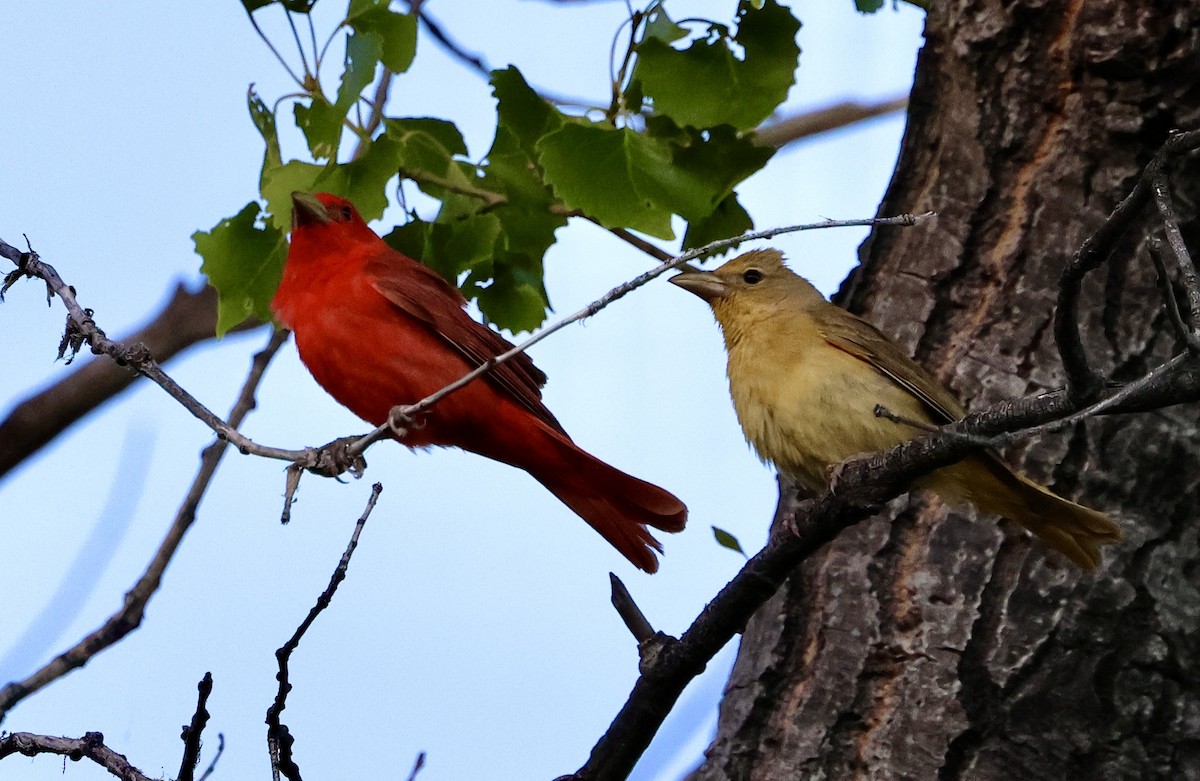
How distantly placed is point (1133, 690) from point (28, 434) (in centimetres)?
446

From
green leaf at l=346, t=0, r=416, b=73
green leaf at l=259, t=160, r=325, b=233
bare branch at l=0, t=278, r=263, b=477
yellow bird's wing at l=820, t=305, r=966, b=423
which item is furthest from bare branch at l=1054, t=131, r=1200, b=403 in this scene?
bare branch at l=0, t=278, r=263, b=477

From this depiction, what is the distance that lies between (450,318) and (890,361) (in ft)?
4.72

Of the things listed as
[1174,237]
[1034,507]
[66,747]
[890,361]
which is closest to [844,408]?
[890,361]

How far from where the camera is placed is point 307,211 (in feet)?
15.3

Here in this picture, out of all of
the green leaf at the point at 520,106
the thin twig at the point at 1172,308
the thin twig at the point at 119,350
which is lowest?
the thin twig at the point at 119,350

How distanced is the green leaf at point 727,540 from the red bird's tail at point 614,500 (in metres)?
0.18

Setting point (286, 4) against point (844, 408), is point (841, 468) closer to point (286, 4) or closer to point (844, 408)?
point (844, 408)

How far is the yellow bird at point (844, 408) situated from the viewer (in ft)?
12.6

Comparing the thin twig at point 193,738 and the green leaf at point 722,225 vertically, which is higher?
the green leaf at point 722,225

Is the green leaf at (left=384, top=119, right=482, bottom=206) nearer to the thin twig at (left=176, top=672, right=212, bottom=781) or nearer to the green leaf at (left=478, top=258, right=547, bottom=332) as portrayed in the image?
the green leaf at (left=478, top=258, right=547, bottom=332)

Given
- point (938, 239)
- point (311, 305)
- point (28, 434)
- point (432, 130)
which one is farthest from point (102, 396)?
point (938, 239)

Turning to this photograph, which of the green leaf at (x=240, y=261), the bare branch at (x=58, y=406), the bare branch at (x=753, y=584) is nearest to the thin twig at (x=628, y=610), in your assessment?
the bare branch at (x=753, y=584)

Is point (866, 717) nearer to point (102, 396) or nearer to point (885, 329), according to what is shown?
point (885, 329)

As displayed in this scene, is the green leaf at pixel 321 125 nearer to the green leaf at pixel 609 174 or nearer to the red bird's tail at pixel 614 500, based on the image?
the green leaf at pixel 609 174
